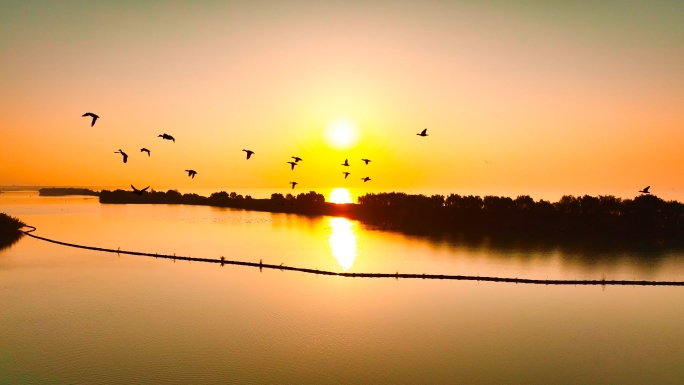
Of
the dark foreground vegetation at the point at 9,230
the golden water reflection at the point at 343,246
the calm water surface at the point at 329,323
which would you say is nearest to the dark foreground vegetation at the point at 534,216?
the golden water reflection at the point at 343,246

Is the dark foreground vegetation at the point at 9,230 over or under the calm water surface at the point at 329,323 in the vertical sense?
over

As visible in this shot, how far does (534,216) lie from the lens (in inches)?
3543

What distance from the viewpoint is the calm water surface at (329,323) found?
2244 centimetres

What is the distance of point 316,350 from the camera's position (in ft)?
82.0

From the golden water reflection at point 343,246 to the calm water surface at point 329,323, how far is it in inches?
51.7

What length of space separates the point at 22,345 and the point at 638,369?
100 ft

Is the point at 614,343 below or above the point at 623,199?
below

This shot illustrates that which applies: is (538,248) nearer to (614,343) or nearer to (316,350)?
(614,343)

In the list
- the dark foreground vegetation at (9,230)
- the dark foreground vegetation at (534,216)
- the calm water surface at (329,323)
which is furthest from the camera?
the dark foreground vegetation at (534,216)

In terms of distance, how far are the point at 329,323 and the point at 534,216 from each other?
70.3 metres

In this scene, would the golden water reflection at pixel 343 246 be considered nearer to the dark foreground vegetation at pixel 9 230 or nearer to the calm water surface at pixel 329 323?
the calm water surface at pixel 329 323

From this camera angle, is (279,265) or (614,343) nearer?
(614,343)

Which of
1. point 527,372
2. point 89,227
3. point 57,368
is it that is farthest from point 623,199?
point 89,227

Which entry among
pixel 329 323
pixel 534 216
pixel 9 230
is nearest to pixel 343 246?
pixel 329 323
